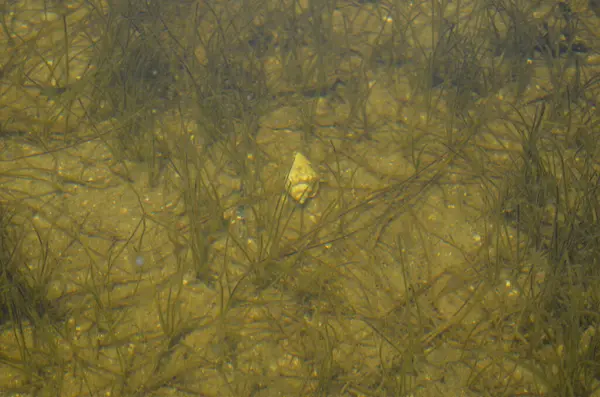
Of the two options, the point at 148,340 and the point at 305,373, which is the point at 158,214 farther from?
the point at 305,373

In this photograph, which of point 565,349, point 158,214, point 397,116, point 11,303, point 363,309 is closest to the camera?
point 565,349

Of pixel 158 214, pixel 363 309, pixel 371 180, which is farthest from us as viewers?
pixel 371 180

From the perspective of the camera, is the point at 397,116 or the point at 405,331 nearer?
the point at 405,331

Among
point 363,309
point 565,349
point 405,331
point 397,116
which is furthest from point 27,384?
point 397,116

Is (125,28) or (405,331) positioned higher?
(125,28)

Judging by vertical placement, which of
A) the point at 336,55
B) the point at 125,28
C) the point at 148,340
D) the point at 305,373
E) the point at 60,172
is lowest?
the point at 305,373

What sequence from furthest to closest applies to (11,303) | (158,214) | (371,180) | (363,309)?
1. (371,180)
2. (158,214)
3. (363,309)
4. (11,303)

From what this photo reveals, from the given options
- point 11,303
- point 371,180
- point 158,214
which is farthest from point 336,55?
point 11,303

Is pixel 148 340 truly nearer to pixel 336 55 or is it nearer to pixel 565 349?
pixel 565 349

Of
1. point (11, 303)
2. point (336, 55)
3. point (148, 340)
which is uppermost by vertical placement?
point (336, 55)
